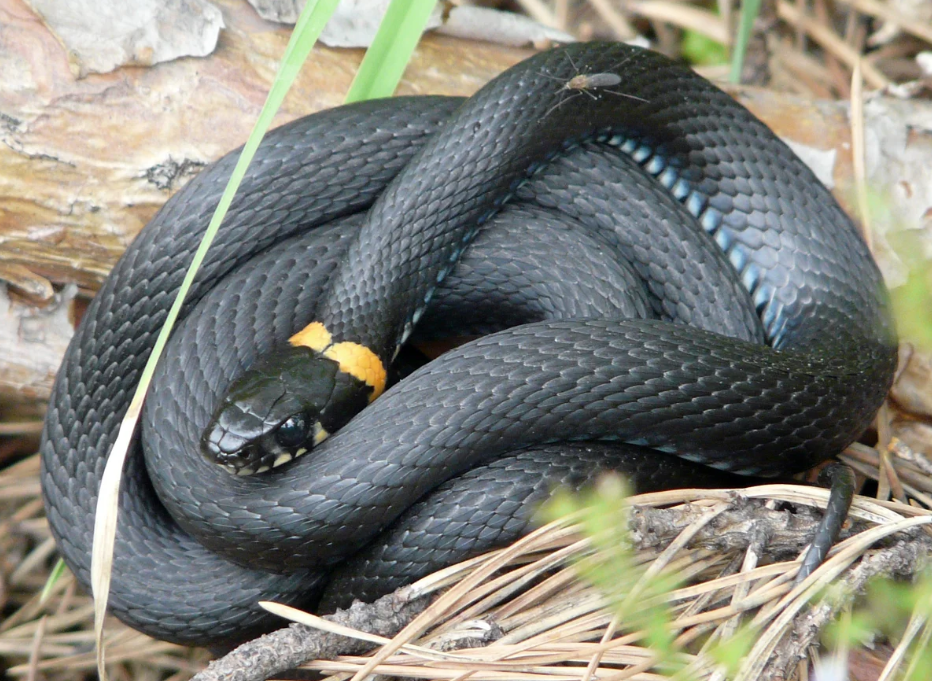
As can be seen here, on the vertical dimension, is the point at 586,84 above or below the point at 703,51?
below

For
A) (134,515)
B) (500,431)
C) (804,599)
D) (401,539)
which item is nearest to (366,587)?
(401,539)

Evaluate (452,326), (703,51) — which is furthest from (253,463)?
(703,51)

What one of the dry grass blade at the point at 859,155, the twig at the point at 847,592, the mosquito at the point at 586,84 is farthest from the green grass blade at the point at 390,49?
the twig at the point at 847,592

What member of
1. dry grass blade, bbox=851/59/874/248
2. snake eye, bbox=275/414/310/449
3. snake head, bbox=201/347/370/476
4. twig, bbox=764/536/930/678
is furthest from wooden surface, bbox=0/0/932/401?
twig, bbox=764/536/930/678

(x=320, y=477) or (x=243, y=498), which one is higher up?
(x=320, y=477)

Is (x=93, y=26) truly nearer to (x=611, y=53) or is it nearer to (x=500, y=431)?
(x=611, y=53)

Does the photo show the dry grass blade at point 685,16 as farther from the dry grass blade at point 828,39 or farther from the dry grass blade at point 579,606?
the dry grass blade at point 579,606

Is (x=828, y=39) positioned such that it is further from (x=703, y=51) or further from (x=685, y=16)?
(x=685, y=16)
